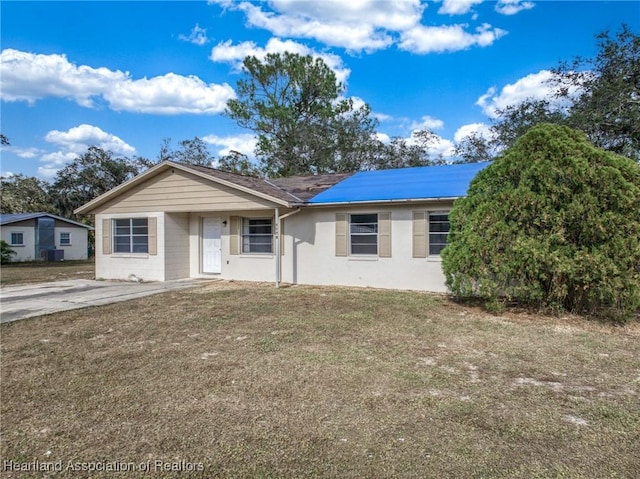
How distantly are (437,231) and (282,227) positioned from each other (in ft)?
14.9

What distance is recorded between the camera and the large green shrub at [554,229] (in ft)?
21.7

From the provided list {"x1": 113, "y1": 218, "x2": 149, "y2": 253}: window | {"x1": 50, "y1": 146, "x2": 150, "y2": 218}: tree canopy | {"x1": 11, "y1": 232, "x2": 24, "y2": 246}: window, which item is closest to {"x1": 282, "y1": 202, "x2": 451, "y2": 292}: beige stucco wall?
{"x1": 113, "y1": 218, "x2": 149, "y2": 253}: window

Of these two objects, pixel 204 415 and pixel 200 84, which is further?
pixel 200 84

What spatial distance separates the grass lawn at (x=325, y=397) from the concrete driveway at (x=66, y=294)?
59.1 inches

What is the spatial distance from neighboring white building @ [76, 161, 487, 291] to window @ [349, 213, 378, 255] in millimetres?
29

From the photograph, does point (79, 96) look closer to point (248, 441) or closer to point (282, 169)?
point (282, 169)

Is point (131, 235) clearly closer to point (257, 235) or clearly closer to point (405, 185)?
point (257, 235)

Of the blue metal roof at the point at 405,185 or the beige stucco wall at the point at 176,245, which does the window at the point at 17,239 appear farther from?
the blue metal roof at the point at 405,185

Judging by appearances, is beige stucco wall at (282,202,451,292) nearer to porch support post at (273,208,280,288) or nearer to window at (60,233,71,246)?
porch support post at (273,208,280,288)

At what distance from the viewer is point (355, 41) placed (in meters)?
18.1

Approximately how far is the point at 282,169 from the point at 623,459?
89.5 ft

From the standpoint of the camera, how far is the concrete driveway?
814 centimetres

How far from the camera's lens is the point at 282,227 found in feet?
39.5

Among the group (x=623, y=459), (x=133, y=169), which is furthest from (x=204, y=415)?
(x=133, y=169)
